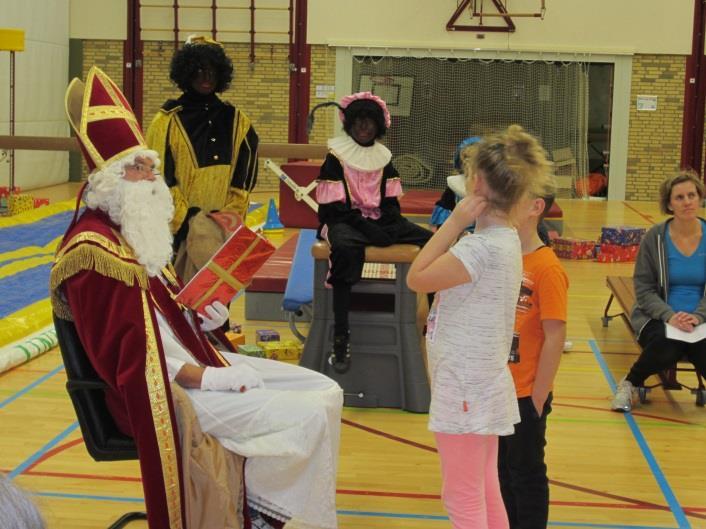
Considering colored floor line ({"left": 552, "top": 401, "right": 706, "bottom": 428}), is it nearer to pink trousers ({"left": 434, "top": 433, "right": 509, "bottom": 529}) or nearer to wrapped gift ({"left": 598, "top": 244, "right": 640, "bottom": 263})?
pink trousers ({"left": 434, "top": 433, "right": 509, "bottom": 529})

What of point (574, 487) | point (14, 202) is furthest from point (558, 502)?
point (14, 202)

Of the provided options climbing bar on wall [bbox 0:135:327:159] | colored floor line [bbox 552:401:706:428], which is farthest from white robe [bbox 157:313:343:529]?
colored floor line [bbox 552:401:706:428]

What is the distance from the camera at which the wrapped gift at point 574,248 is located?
36.7ft

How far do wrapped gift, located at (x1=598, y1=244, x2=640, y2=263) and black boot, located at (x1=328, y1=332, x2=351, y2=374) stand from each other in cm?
634

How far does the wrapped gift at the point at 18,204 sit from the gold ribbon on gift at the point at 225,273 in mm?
9664

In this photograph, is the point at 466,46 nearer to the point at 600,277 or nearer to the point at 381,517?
the point at 600,277

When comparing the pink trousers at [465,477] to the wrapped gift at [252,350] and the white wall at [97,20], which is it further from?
the white wall at [97,20]

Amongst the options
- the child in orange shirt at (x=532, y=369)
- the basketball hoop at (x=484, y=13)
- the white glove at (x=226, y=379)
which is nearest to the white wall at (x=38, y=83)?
the basketball hoop at (x=484, y=13)

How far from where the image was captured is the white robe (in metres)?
3.22

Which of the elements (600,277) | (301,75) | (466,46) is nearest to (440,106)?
(466,46)

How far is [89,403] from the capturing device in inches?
130

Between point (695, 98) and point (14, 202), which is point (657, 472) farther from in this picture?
point (695, 98)

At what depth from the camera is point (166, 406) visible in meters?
3.13

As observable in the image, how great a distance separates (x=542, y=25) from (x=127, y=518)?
15.0 metres
